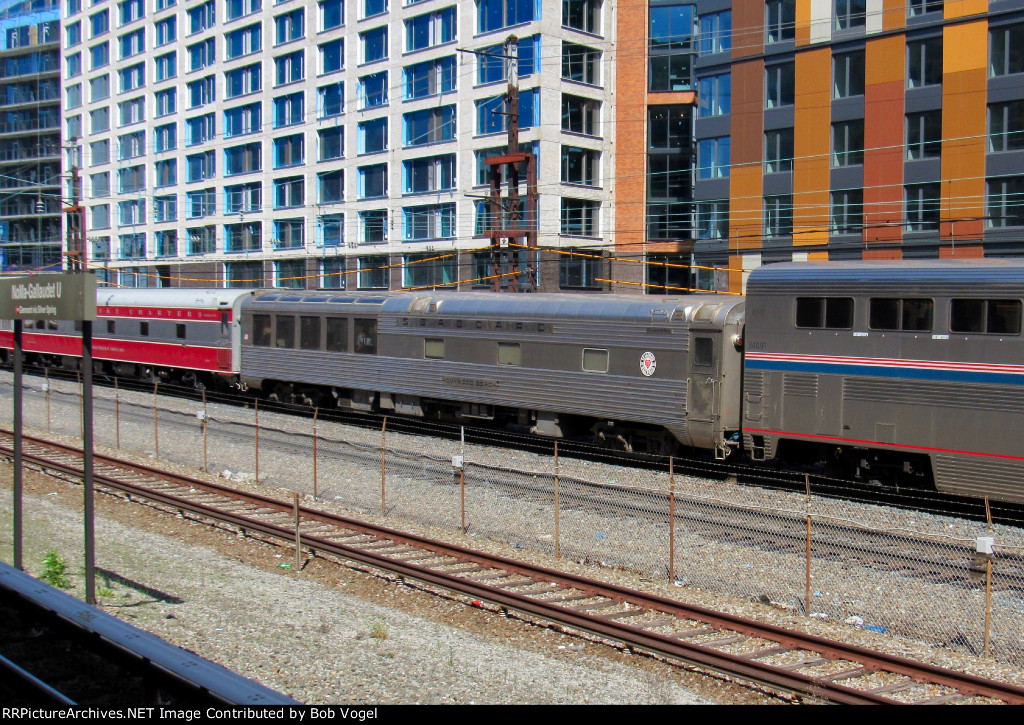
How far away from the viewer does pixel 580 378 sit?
69.9 feet

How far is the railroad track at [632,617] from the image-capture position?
9078mm

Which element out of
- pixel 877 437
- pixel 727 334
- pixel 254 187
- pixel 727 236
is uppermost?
pixel 254 187

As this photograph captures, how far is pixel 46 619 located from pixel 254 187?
57.5 meters

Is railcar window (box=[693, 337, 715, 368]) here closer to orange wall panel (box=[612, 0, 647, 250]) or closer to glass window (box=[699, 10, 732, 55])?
glass window (box=[699, 10, 732, 55])

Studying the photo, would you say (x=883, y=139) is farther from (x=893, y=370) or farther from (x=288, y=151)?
(x=288, y=151)

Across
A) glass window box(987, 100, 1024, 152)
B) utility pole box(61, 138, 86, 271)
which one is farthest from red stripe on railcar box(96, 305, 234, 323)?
glass window box(987, 100, 1024, 152)

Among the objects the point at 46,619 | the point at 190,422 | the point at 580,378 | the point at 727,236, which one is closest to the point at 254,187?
the point at 727,236

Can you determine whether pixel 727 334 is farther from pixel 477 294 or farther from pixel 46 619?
pixel 46 619

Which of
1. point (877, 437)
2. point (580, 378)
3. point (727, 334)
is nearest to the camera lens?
point (877, 437)

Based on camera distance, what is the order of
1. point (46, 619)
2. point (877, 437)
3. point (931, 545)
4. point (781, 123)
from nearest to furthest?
point (46, 619), point (931, 545), point (877, 437), point (781, 123)

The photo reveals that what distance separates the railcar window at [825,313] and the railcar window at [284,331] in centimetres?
1612

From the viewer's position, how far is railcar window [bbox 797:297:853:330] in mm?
16891

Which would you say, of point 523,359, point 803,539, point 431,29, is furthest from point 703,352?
point 431,29

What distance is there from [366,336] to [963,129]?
24.6 meters
